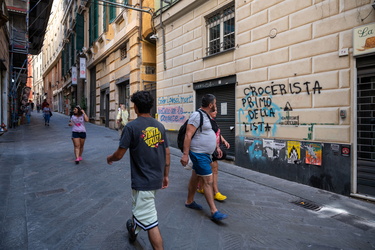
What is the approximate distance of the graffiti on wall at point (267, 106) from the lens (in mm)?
5488

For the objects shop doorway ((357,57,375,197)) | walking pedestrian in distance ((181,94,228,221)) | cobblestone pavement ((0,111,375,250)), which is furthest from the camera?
shop doorway ((357,57,375,197))

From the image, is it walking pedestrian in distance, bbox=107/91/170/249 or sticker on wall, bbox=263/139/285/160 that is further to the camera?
sticker on wall, bbox=263/139/285/160

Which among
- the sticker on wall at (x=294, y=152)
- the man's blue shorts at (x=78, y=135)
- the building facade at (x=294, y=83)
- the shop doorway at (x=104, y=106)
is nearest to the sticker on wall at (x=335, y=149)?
the building facade at (x=294, y=83)

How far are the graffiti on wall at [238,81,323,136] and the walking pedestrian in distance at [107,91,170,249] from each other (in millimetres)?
3891

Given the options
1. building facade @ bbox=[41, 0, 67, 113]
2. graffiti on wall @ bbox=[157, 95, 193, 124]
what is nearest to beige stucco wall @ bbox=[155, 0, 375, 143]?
graffiti on wall @ bbox=[157, 95, 193, 124]

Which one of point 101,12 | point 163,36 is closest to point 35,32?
point 101,12

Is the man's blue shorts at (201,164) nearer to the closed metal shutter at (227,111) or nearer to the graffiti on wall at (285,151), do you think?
the graffiti on wall at (285,151)

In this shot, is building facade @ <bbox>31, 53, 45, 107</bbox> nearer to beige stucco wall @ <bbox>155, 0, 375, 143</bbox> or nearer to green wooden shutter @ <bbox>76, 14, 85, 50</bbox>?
green wooden shutter @ <bbox>76, 14, 85, 50</bbox>

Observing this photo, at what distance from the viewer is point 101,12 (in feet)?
57.7

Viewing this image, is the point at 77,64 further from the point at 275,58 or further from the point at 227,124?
the point at 275,58

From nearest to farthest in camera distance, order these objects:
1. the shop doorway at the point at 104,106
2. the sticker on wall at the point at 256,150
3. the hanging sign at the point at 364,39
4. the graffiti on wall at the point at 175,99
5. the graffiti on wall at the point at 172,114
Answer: the hanging sign at the point at 364,39 < the sticker on wall at the point at 256,150 < the graffiti on wall at the point at 175,99 < the graffiti on wall at the point at 172,114 < the shop doorway at the point at 104,106

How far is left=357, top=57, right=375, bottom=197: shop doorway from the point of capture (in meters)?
4.46

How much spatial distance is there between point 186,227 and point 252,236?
2.55 ft

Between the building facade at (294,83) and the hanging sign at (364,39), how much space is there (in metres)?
0.02
